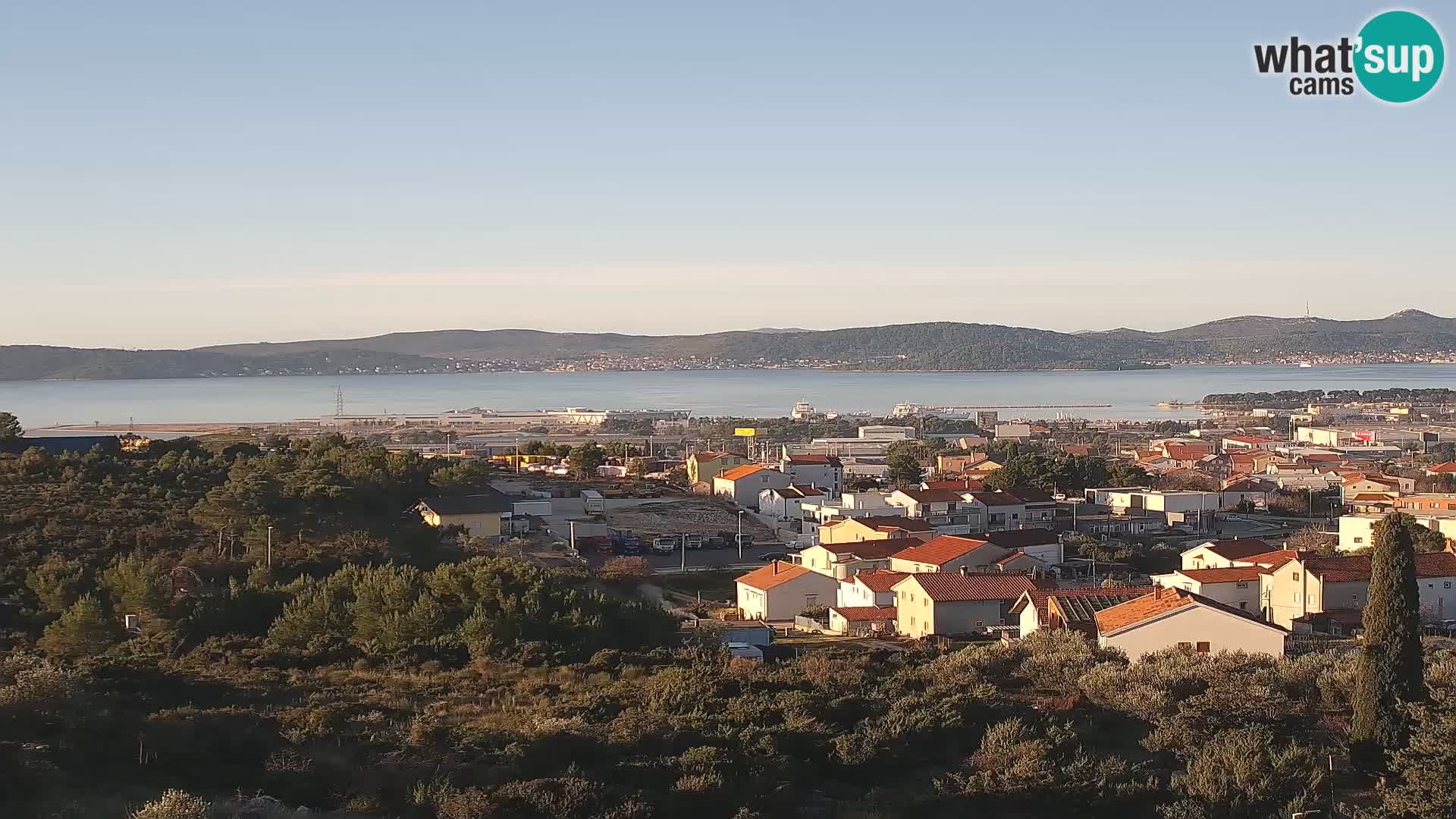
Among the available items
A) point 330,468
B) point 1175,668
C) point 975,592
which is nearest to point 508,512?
point 330,468

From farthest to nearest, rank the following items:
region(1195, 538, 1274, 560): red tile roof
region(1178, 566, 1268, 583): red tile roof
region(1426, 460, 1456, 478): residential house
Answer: region(1426, 460, 1456, 478): residential house < region(1195, 538, 1274, 560): red tile roof < region(1178, 566, 1268, 583): red tile roof

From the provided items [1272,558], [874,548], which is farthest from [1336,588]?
[874,548]

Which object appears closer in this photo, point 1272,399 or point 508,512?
point 508,512

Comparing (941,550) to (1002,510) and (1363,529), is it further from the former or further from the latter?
(1002,510)

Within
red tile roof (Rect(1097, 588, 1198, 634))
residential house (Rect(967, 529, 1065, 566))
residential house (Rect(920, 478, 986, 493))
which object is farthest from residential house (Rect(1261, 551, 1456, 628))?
residential house (Rect(920, 478, 986, 493))

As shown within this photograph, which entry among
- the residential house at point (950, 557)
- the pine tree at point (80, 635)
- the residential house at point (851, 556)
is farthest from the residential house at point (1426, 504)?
the pine tree at point (80, 635)

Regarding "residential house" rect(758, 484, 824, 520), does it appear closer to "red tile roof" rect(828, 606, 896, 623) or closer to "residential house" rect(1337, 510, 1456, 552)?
"residential house" rect(1337, 510, 1456, 552)

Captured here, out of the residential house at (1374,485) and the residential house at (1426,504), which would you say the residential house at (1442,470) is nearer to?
the residential house at (1374,485)

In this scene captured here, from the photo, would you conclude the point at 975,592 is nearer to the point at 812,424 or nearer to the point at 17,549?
the point at 17,549
